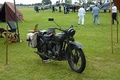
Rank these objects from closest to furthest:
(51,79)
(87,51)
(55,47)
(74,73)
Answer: (51,79) < (74,73) < (55,47) < (87,51)

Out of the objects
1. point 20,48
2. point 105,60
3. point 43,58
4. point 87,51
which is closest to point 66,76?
point 43,58

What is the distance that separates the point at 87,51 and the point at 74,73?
3.04 m

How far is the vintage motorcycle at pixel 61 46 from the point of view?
644 centimetres

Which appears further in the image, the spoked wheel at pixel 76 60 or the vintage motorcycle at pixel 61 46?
the vintage motorcycle at pixel 61 46

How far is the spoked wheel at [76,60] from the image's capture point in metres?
6.27

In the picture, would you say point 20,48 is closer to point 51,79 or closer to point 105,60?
point 105,60

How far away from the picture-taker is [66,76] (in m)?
6.31

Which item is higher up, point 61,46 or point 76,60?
point 61,46

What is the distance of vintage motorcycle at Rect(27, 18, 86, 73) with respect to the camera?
21.1ft

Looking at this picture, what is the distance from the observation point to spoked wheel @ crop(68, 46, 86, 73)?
6273 mm

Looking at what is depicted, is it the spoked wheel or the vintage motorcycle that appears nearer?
the spoked wheel

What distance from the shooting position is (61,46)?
688 cm

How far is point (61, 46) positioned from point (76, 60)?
1.97 feet

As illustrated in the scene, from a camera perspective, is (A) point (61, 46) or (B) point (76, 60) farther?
(A) point (61, 46)
